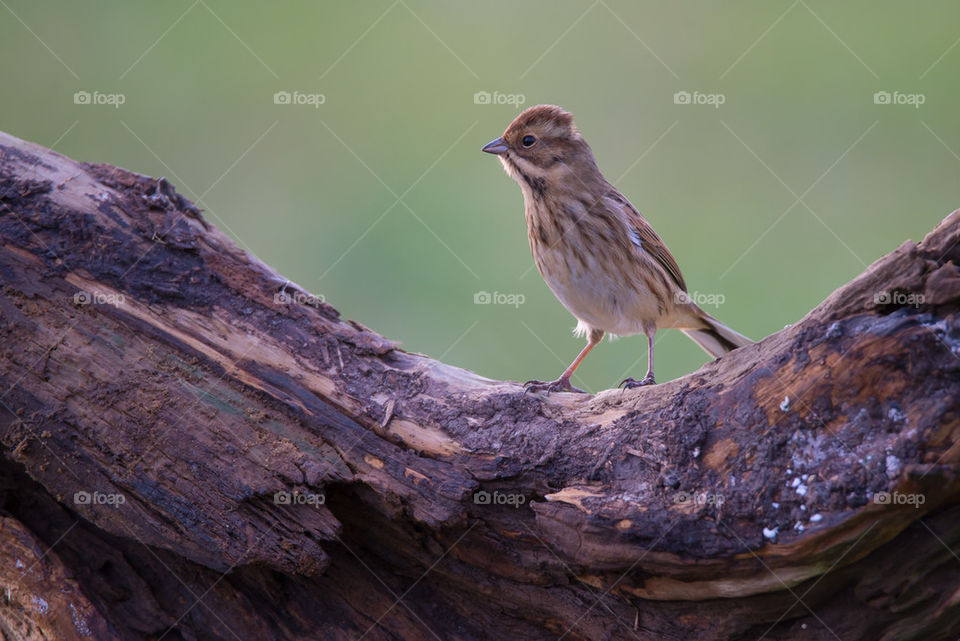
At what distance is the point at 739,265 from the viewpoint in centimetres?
827

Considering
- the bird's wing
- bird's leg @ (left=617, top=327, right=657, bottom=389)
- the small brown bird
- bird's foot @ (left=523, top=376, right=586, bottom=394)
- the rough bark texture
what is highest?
the bird's wing

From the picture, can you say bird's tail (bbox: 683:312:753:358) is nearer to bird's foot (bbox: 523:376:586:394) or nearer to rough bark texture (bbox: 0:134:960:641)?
bird's foot (bbox: 523:376:586:394)

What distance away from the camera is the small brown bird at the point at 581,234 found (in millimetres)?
5367

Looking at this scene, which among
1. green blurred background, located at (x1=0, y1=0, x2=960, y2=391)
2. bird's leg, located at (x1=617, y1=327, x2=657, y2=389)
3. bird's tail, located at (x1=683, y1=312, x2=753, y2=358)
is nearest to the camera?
bird's leg, located at (x1=617, y1=327, x2=657, y2=389)

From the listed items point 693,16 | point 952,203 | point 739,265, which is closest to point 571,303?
point 739,265

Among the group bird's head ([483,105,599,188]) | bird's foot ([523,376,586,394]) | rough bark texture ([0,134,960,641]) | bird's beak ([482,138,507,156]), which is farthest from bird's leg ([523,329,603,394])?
bird's beak ([482,138,507,156])

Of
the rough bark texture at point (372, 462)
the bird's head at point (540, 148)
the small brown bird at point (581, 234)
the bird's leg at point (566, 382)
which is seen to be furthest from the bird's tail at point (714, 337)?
the rough bark texture at point (372, 462)

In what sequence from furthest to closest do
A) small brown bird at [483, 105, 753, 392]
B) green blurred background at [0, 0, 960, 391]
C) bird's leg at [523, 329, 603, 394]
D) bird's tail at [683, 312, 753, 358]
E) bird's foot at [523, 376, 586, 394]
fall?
green blurred background at [0, 0, 960, 391] → bird's tail at [683, 312, 753, 358] → small brown bird at [483, 105, 753, 392] → bird's leg at [523, 329, 603, 394] → bird's foot at [523, 376, 586, 394]

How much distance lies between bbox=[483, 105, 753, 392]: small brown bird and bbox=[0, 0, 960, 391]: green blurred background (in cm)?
186

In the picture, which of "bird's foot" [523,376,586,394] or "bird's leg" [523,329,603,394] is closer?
"bird's foot" [523,376,586,394]

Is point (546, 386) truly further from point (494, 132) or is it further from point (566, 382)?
point (494, 132)

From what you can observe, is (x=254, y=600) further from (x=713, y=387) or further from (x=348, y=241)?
(x=348, y=241)

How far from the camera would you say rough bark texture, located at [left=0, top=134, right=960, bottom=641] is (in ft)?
9.96

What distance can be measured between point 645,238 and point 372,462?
2637 millimetres
